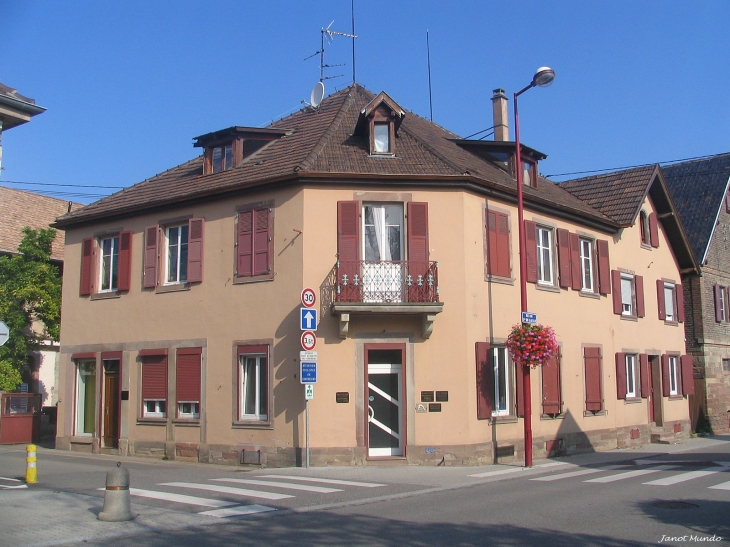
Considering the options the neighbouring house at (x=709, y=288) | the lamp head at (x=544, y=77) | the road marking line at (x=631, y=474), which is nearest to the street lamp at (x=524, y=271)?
the lamp head at (x=544, y=77)

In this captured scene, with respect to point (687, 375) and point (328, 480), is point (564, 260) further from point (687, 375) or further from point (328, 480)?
point (328, 480)

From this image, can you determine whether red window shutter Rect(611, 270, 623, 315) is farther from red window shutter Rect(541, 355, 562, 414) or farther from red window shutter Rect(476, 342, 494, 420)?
red window shutter Rect(476, 342, 494, 420)

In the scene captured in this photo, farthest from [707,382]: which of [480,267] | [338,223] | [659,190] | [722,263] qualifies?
[338,223]

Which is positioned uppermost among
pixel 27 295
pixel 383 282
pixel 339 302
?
pixel 27 295

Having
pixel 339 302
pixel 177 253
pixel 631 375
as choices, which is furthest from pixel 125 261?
pixel 631 375

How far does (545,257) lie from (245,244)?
8.04 metres

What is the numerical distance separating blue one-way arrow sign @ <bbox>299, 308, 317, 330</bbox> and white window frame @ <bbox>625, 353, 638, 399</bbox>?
11979 mm

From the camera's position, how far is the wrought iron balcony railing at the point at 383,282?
1686 centimetres

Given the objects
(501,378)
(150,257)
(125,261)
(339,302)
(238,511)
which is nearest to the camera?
(238,511)

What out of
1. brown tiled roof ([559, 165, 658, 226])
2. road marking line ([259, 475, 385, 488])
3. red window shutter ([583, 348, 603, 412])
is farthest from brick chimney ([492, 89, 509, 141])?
road marking line ([259, 475, 385, 488])

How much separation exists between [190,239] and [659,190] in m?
15.8

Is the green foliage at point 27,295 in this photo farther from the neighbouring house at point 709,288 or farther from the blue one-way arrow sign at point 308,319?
the neighbouring house at point 709,288

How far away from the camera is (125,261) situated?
67.6 feet

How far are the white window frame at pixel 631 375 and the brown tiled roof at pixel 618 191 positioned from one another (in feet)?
13.7
